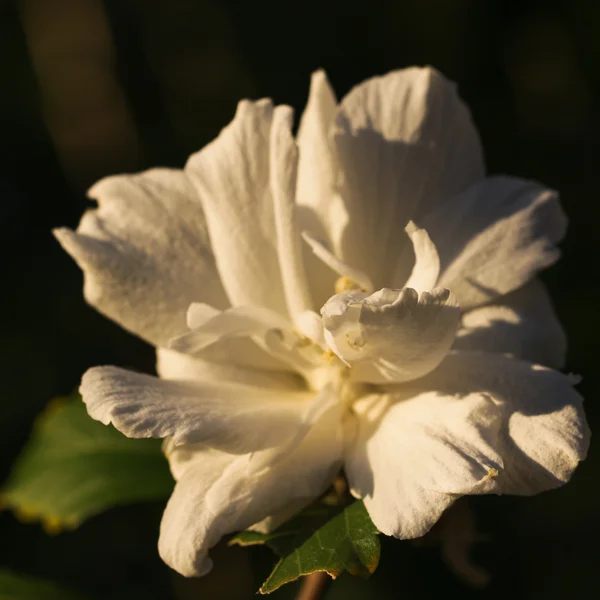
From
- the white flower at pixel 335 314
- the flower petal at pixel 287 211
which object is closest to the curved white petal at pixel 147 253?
the white flower at pixel 335 314

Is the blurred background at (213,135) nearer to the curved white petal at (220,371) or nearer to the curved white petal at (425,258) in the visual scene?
the curved white petal at (220,371)

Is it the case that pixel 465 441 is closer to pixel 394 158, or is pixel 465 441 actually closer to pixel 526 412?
pixel 526 412

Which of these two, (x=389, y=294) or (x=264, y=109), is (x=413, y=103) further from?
(x=389, y=294)

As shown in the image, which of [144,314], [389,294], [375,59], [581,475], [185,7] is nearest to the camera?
[389,294]

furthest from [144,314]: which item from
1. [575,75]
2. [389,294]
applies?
[575,75]

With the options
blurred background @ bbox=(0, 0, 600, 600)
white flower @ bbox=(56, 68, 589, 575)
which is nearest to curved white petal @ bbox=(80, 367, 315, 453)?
white flower @ bbox=(56, 68, 589, 575)

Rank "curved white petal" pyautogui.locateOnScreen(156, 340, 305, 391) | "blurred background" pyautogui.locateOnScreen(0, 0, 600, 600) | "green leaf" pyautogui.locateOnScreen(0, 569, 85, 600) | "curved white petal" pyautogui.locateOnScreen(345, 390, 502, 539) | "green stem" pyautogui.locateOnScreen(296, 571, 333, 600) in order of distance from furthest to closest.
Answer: "blurred background" pyautogui.locateOnScreen(0, 0, 600, 600), "green leaf" pyautogui.locateOnScreen(0, 569, 85, 600), "curved white petal" pyautogui.locateOnScreen(156, 340, 305, 391), "green stem" pyautogui.locateOnScreen(296, 571, 333, 600), "curved white petal" pyautogui.locateOnScreen(345, 390, 502, 539)

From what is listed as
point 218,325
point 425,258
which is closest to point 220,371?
point 218,325

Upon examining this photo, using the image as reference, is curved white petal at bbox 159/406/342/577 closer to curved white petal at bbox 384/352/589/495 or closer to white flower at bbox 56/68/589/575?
white flower at bbox 56/68/589/575
